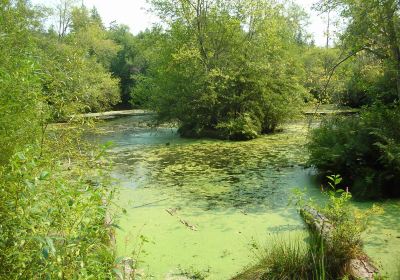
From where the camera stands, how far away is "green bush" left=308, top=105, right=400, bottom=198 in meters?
6.37

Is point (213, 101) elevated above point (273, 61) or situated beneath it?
situated beneath

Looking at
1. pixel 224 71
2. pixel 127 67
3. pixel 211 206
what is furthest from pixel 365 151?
pixel 127 67

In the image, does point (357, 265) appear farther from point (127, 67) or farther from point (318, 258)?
point (127, 67)

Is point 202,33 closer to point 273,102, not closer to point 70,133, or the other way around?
point 273,102

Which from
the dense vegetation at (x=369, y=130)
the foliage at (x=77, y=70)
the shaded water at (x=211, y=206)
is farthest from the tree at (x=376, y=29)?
the foliage at (x=77, y=70)

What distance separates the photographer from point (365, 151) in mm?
6895

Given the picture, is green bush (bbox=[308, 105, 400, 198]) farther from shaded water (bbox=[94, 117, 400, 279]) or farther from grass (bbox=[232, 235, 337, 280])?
grass (bbox=[232, 235, 337, 280])

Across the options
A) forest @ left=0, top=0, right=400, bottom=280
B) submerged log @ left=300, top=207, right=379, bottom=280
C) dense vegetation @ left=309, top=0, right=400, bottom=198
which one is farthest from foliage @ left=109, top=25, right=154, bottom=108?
submerged log @ left=300, top=207, right=379, bottom=280

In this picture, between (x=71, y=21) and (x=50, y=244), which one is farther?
(x=71, y=21)

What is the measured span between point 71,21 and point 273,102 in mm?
27462

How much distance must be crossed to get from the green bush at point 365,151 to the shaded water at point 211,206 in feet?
1.57

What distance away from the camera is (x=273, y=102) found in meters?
15.2

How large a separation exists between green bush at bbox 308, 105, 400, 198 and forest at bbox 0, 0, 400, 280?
32 mm

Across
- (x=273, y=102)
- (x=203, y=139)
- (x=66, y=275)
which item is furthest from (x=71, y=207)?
(x=273, y=102)
